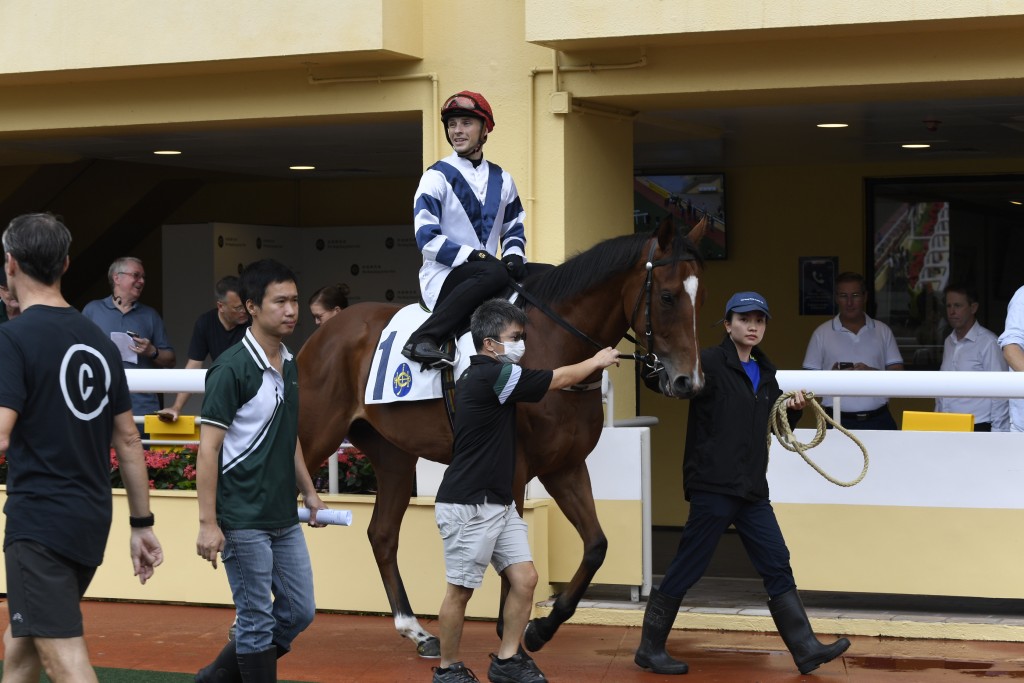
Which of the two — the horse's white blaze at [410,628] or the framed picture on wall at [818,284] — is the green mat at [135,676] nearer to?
the horse's white blaze at [410,628]

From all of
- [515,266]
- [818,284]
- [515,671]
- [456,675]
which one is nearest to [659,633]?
[515,671]

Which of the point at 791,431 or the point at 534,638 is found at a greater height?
the point at 791,431

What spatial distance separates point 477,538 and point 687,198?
23.4 ft

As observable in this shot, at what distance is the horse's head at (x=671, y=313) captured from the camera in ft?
20.0

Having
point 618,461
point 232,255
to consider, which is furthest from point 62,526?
point 232,255

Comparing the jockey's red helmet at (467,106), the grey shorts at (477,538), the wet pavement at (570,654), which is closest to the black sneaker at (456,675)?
the grey shorts at (477,538)

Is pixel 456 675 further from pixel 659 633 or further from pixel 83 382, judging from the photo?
pixel 83 382

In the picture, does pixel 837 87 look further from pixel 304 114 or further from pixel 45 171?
pixel 45 171

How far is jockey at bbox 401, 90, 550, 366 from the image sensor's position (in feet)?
21.7

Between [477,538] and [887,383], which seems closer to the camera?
[477,538]

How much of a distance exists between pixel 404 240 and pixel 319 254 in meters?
1.02

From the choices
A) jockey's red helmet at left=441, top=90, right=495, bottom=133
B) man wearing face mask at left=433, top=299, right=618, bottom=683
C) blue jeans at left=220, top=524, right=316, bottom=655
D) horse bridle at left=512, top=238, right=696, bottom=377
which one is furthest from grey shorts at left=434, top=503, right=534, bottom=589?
jockey's red helmet at left=441, top=90, right=495, bottom=133

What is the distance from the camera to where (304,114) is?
29.1ft

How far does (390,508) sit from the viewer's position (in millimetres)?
7547
